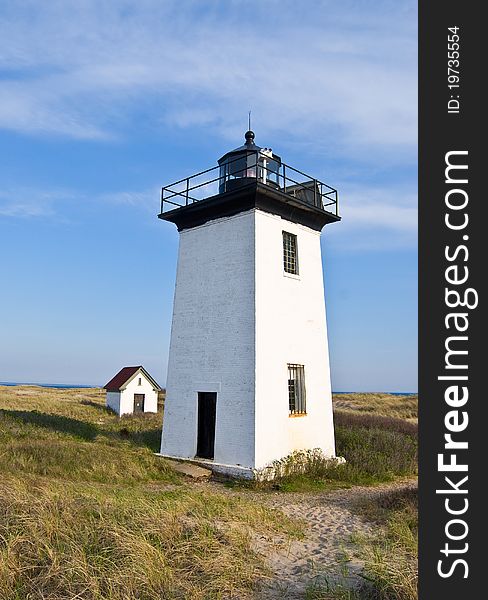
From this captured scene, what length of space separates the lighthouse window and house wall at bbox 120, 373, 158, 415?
77.3 feet

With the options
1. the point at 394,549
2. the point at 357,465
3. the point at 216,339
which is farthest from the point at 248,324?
the point at 394,549

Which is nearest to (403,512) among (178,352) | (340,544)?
(340,544)

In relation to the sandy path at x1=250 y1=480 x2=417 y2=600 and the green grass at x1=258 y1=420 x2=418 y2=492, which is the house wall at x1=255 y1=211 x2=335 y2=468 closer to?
the green grass at x1=258 y1=420 x2=418 y2=492

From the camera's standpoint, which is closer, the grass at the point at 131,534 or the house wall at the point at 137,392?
the grass at the point at 131,534

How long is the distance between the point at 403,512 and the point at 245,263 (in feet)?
25.2

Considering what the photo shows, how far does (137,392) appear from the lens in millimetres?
37344

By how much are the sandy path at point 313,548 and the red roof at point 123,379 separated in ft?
87.3

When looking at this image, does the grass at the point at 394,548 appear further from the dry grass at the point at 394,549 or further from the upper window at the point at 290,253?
the upper window at the point at 290,253

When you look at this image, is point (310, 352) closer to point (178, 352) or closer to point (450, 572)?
point (178, 352)

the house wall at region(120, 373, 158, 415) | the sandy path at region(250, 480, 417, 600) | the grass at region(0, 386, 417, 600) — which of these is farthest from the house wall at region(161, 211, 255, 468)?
the house wall at region(120, 373, 158, 415)

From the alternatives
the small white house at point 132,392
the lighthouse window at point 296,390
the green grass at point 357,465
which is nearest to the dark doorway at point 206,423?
the lighthouse window at point 296,390

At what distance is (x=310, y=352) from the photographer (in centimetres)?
1584

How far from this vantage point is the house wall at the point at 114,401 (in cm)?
3629

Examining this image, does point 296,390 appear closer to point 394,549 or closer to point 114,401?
point 394,549
